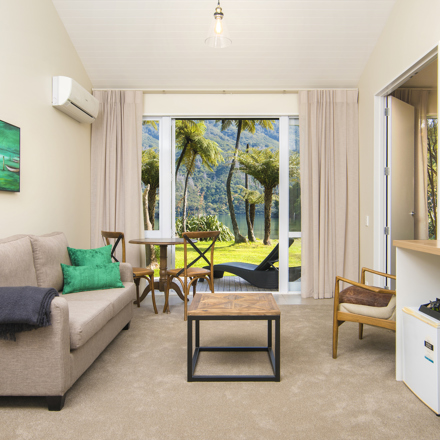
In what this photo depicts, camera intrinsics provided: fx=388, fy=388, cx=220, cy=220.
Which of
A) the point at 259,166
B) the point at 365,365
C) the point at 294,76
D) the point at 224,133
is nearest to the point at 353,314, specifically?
the point at 365,365

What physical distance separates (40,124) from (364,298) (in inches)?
121

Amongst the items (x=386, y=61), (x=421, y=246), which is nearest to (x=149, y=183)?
(x=386, y=61)

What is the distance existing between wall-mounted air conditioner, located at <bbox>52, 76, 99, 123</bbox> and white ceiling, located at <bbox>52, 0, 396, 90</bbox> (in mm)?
648

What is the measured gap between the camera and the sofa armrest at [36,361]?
6.49 feet

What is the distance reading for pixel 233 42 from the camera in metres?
4.25

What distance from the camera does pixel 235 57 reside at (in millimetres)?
4418

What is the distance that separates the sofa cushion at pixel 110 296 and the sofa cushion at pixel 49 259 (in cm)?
19

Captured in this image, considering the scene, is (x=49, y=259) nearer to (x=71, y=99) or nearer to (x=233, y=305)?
(x=233, y=305)

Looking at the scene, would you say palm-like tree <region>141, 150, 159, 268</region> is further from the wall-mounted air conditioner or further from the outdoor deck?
the outdoor deck

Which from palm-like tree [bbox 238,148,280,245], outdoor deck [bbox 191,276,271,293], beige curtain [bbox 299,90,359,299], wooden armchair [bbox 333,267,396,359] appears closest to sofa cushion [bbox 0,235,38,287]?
wooden armchair [bbox 333,267,396,359]

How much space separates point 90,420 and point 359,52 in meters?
4.36

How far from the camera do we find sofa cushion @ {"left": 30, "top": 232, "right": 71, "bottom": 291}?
2.85 meters

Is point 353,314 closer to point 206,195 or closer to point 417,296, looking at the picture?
point 417,296

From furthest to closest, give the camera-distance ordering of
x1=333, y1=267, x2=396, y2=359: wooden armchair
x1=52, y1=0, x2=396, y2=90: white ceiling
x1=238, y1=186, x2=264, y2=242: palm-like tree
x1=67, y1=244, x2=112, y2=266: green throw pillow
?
x1=238, y1=186, x2=264, y2=242: palm-like tree, x1=52, y1=0, x2=396, y2=90: white ceiling, x1=67, y1=244, x2=112, y2=266: green throw pillow, x1=333, y1=267, x2=396, y2=359: wooden armchair
